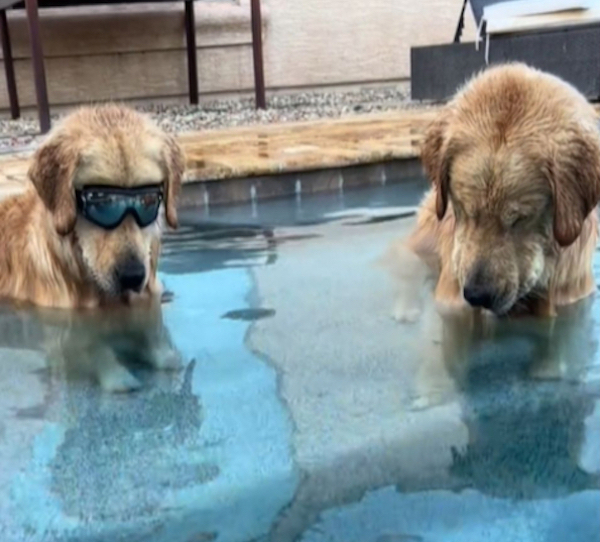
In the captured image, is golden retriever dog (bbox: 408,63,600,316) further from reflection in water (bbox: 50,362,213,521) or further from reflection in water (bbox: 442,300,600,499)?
reflection in water (bbox: 50,362,213,521)

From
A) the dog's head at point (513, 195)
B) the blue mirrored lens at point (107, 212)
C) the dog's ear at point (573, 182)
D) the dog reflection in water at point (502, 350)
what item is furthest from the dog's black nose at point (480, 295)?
the blue mirrored lens at point (107, 212)

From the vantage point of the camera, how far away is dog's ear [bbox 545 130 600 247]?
2.88 meters

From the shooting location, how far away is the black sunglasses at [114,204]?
3295 mm

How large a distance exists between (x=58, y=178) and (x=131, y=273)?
464 millimetres

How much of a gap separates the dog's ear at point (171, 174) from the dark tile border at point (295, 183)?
212 centimetres

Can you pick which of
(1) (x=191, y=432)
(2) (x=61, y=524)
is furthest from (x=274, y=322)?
(2) (x=61, y=524)

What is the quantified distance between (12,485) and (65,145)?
5.25 feet

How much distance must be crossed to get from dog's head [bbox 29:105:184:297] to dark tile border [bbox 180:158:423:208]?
2.34 meters

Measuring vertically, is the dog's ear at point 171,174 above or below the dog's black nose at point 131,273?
above

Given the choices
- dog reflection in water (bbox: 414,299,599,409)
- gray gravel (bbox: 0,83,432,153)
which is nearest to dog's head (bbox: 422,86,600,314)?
dog reflection in water (bbox: 414,299,599,409)

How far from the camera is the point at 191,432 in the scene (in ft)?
7.95

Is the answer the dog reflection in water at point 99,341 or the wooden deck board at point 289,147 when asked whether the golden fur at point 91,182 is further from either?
the wooden deck board at point 289,147

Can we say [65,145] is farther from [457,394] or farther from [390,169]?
[390,169]

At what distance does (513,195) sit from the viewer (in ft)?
9.39
